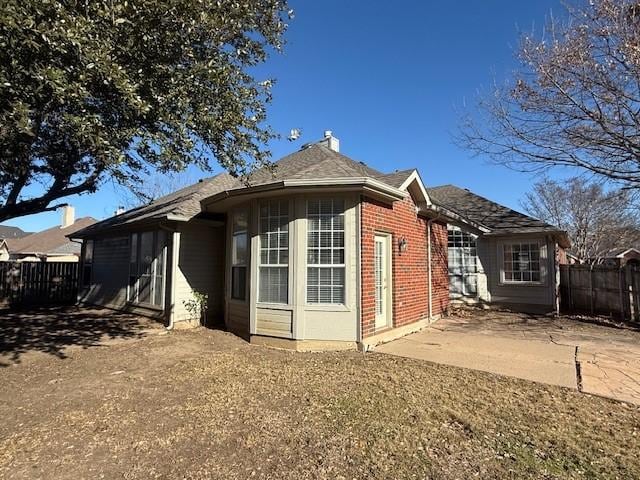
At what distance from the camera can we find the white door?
847 cm

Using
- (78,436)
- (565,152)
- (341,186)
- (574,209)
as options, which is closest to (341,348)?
(341,186)

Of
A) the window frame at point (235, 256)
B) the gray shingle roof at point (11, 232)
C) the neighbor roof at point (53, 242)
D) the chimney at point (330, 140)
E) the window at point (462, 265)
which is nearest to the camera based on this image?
the window frame at point (235, 256)

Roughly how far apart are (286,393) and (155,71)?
16.3 ft

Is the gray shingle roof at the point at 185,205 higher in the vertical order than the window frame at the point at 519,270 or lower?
higher

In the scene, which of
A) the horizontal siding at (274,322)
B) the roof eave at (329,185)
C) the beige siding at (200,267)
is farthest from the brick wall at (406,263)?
the beige siding at (200,267)

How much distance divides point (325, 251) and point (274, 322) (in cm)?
173

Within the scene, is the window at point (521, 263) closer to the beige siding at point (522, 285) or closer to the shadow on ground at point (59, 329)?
the beige siding at point (522, 285)

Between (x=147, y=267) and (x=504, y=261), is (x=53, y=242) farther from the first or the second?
(x=504, y=261)

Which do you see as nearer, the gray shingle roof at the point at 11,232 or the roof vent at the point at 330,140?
the roof vent at the point at 330,140

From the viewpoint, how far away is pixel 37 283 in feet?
53.2

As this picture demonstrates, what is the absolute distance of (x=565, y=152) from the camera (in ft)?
35.0

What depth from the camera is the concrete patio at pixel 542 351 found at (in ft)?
18.5

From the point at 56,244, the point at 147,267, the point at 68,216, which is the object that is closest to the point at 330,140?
the point at 147,267

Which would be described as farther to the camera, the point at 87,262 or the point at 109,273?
the point at 87,262
